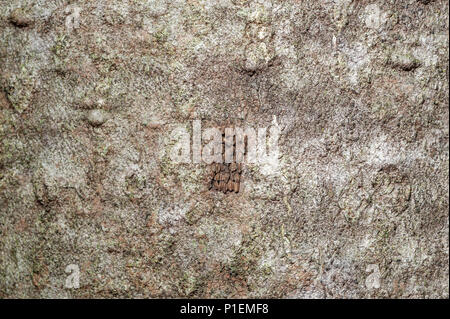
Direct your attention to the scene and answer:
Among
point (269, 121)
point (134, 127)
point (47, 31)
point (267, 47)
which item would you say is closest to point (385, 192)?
point (269, 121)

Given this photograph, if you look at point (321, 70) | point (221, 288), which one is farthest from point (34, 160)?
point (321, 70)

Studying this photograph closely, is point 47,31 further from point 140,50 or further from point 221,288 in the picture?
point 221,288

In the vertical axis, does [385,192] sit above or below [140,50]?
below

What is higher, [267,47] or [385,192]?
[267,47]

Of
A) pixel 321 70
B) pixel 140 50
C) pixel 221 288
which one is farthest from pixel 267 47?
pixel 221 288

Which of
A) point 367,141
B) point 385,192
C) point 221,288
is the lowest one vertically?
point 221,288

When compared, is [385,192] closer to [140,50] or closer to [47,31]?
[140,50]

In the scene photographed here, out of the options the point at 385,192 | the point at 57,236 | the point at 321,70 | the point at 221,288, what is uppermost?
the point at 321,70

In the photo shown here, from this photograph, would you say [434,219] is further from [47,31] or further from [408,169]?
[47,31]
